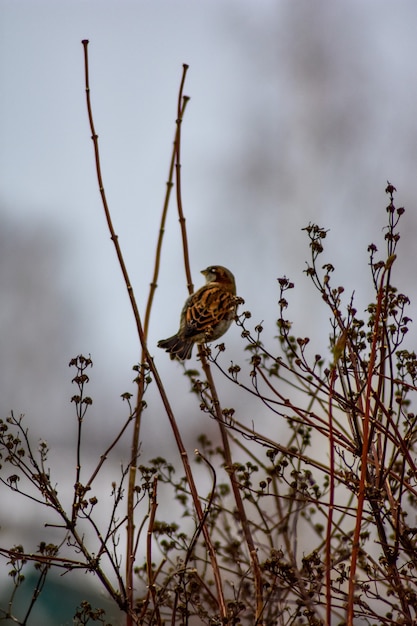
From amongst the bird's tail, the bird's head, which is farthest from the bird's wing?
the bird's head

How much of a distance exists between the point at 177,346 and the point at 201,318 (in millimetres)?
545

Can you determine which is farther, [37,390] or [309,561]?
[37,390]

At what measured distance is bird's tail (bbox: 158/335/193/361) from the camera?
4.62 metres

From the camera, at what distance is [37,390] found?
1194 centimetres

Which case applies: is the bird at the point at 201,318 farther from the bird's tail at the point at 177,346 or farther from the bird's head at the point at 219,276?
the bird's head at the point at 219,276

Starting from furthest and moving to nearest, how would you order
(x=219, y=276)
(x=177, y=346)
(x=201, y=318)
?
(x=219, y=276)
(x=201, y=318)
(x=177, y=346)

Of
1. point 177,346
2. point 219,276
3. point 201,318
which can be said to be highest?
point 219,276

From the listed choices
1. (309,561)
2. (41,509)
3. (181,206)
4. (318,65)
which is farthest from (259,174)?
(309,561)

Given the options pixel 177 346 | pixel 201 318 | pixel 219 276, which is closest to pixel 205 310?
pixel 201 318

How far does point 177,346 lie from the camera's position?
188 inches

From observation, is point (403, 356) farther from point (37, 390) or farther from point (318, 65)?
point (318, 65)

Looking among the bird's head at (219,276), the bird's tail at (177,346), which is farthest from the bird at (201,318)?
the bird's head at (219,276)

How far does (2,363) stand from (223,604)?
33.8 ft

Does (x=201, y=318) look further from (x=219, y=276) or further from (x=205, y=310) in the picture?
(x=219, y=276)
